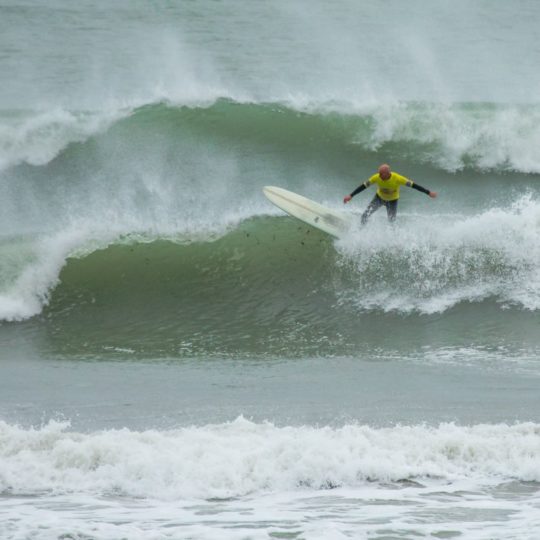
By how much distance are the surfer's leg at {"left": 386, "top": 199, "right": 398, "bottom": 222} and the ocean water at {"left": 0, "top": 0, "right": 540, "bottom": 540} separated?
0.63 ft

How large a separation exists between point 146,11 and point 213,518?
17.7m

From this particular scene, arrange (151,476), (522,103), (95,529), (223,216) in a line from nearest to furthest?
(95,529), (151,476), (223,216), (522,103)

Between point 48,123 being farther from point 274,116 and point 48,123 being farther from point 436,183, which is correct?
point 436,183

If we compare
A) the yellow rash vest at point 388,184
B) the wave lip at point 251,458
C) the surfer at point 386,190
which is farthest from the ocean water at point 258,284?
the yellow rash vest at point 388,184

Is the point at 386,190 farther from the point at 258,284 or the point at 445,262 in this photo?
the point at 258,284

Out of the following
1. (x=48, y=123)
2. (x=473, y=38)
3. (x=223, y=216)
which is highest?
(x=473, y=38)

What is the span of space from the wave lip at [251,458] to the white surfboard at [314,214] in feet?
15.3

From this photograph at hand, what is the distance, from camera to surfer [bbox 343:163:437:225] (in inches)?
502

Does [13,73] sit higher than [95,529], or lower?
higher

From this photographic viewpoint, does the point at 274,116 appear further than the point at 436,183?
Yes

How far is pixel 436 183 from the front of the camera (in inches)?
638

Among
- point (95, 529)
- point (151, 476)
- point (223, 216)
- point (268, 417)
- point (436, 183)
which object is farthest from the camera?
point (436, 183)

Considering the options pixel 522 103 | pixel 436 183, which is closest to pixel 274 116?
pixel 436 183

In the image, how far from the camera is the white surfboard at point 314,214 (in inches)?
534
